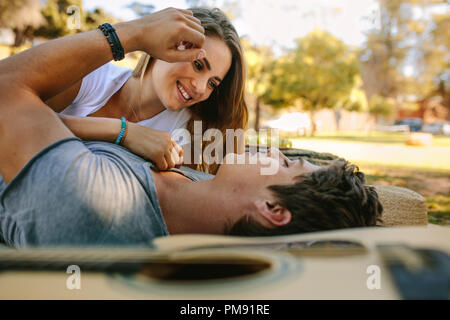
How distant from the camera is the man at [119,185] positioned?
3.22 feet

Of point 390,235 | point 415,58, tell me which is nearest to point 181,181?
point 390,235

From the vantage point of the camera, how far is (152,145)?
147 cm

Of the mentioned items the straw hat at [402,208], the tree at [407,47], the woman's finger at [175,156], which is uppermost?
the tree at [407,47]

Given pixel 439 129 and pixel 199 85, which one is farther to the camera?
pixel 439 129

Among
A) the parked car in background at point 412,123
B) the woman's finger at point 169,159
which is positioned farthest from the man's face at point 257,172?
the parked car in background at point 412,123

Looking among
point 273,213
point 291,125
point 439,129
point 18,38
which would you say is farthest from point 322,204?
point 439,129

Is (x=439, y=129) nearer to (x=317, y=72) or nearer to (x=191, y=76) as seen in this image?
(x=317, y=72)

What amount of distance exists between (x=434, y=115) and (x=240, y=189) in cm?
3313

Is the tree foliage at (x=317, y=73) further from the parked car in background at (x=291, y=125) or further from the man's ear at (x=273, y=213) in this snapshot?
the man's ear at (x=273, y=213)

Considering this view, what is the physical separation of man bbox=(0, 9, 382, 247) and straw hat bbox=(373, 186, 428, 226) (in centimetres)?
62

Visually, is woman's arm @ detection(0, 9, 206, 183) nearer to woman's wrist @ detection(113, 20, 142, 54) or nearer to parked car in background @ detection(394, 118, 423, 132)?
woman's wrist @ detection(113, 20, 142, 54)

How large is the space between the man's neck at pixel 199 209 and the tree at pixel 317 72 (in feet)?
53.2

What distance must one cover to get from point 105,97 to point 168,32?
41.0 inches
